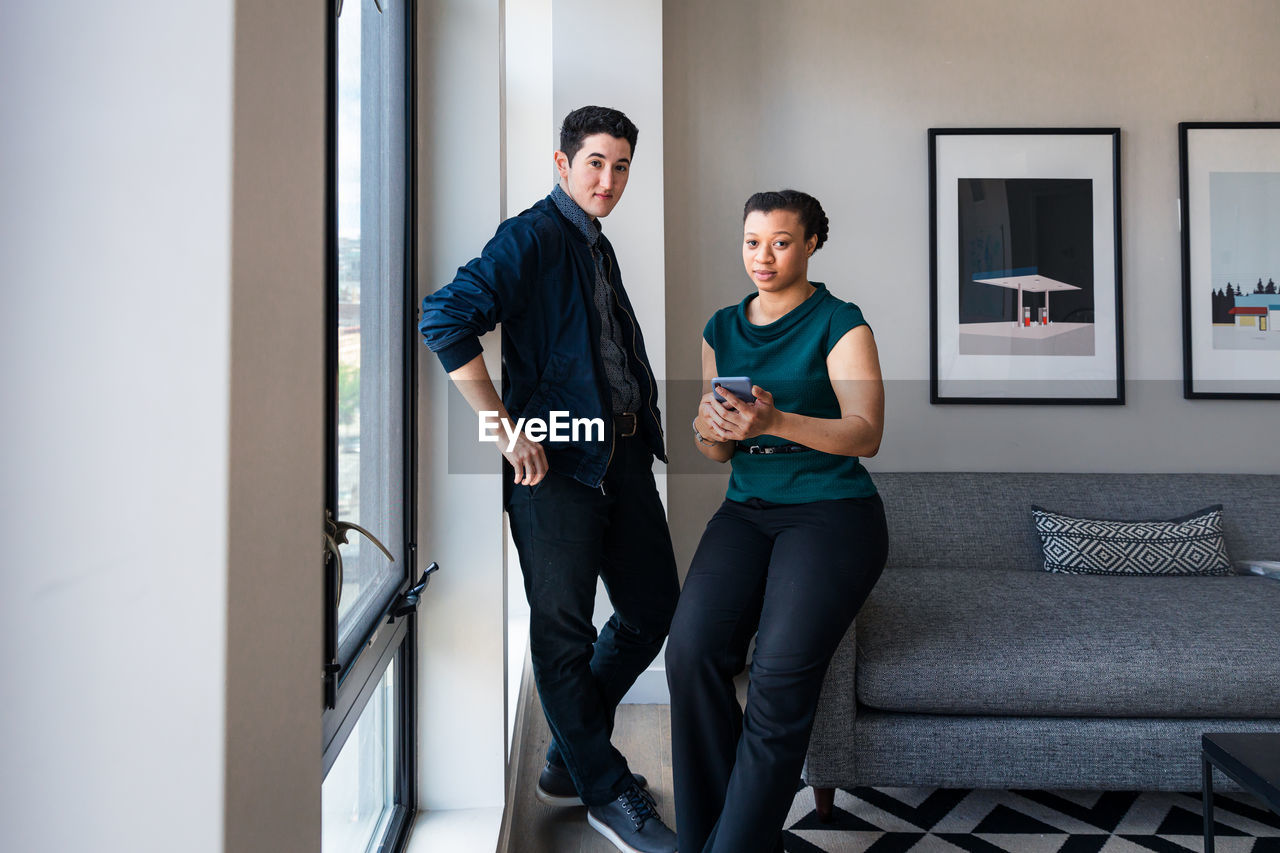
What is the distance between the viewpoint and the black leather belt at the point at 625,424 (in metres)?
1.70

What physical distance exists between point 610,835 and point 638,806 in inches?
3.4

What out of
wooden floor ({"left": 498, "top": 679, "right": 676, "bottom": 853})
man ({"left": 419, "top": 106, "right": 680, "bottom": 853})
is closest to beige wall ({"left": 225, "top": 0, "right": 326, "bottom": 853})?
man ({"left": 419, "top": 106, "right": 680, "bottom": 853})

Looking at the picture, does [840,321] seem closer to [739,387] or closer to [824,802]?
[739,387]

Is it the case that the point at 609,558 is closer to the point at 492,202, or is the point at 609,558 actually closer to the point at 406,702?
the point at 406,702

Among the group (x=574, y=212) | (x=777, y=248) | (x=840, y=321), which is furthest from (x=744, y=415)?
(x=574, y=212)

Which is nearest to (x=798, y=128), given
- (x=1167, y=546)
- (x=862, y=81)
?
(x=862, y=81)

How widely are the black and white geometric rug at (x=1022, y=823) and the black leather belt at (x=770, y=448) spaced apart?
84 centimetres

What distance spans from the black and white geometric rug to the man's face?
4.66 ft

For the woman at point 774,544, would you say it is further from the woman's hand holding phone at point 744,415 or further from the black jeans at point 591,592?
the black jeans at point 591,592

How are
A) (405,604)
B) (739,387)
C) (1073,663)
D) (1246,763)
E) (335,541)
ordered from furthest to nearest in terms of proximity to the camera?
(1073,663) → (739,387) → (405,604) → (1246,763) → (335,541)

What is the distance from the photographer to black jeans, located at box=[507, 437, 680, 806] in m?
1.63

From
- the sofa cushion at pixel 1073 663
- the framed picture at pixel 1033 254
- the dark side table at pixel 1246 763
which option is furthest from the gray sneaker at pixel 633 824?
the framed picture at pixel 1033 254

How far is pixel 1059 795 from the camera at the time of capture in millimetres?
1955

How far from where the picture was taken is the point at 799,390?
1.69 m
